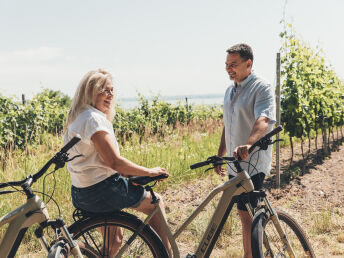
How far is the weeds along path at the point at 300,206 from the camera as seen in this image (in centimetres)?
386

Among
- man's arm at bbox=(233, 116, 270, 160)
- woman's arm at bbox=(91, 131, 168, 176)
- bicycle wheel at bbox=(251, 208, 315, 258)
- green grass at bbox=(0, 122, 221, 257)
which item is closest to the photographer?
woman's arm at bbox=(91, 131, 168, 176)

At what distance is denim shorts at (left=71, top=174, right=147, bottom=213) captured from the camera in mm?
2297

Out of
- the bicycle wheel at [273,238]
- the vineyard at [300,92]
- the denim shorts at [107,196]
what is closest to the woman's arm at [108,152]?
the denim shorts at [107,196]

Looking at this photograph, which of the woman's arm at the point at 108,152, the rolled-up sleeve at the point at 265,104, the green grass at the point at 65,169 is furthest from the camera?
the green grass at the point at 65,169

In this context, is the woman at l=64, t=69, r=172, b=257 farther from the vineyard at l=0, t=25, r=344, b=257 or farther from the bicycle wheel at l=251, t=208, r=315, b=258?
the vineyard at l=0, t=25, r=344, b=257

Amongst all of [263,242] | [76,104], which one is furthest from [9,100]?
[263,242]

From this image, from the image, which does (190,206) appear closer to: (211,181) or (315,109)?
(211,181)

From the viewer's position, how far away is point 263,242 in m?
2.41

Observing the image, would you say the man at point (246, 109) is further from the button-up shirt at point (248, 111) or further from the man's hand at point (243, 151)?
the man's hand at point (243, 151)

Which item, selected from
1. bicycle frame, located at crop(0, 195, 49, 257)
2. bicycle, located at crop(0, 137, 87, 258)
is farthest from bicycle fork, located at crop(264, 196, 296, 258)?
bicycle frame, located at crop(0, 195, 49, 257)

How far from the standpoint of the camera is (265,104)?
8.98ft

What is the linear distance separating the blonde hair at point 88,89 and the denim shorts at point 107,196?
0.45 m

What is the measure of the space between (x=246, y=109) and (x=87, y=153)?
4.19ft

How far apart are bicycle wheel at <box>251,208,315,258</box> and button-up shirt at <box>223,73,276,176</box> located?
46 centimetres
